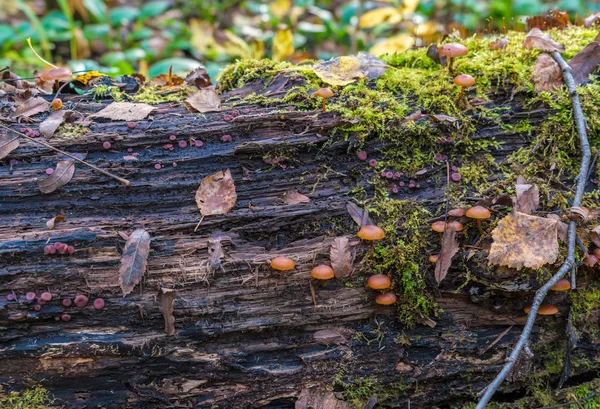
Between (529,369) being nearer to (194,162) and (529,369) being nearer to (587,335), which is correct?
(587,335)

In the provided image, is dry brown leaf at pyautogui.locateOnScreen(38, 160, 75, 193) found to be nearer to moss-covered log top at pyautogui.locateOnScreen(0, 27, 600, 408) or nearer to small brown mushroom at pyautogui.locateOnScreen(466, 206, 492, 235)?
moss-covered log top at pyautogui.locateOnScreen(0, 27, 600, 408)

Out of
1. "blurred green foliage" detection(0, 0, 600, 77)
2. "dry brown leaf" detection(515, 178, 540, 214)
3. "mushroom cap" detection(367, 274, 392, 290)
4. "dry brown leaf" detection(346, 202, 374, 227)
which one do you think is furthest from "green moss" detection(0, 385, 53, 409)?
"blurred green foliage" detection(0, 0, 600, 77)

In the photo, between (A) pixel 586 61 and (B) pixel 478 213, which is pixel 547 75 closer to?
(A) pixel 586 61

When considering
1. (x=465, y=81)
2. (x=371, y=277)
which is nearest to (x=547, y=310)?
(x=371, y=277)

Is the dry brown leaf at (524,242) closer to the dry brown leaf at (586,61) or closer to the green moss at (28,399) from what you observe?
the dry brown leaf at (586,61)

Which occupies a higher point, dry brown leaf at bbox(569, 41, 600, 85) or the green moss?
dry brown leaf at bbox(569, 41, 600, 85)
